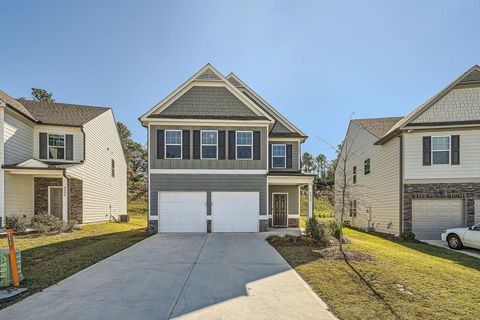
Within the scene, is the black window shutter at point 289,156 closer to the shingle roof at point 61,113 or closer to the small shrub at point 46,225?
the small shrub at point 46,225

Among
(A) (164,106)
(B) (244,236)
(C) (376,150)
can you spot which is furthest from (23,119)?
(C) (376,150)

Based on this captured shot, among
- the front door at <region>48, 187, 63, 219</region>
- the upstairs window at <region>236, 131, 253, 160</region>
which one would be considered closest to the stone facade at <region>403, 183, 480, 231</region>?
the upstairs window at <region>236, 131, 253, 160</region>

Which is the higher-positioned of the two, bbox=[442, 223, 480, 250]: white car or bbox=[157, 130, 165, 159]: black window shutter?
bbox=[157, 130, 165, 159]: black window shutter

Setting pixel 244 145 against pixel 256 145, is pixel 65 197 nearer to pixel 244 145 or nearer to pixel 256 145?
pixel 244 145

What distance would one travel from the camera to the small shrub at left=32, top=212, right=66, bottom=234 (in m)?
14.4

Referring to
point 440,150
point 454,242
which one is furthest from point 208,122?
point 454,242

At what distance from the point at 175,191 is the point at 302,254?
8.07 m

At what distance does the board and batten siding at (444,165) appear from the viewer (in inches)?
592

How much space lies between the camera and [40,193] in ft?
58.6

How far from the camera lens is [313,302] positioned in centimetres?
557

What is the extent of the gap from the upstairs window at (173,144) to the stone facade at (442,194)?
1216 cm

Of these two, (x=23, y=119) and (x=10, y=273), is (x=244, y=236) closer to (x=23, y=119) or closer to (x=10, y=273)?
(x=10, y=273)

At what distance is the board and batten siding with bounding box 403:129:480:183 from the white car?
3263mm

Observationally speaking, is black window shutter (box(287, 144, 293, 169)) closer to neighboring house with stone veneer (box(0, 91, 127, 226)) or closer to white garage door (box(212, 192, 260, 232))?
white garage door (box(212, 192, 260, 232))
